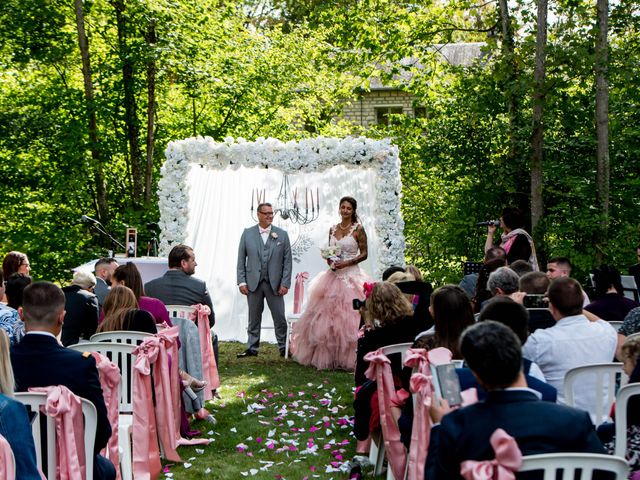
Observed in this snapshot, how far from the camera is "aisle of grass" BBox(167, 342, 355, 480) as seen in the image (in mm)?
5738

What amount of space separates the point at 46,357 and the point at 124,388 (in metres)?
1.69

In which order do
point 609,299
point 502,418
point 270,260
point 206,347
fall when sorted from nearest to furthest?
1. point 502,418
2. point 609,299
3. point 206,347
4. point 270,260

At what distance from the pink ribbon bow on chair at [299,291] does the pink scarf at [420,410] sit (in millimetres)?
6767

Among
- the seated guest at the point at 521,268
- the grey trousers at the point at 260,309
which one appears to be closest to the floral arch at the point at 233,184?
the grey trousers at the point at 260,309

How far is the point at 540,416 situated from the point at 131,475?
332 cm

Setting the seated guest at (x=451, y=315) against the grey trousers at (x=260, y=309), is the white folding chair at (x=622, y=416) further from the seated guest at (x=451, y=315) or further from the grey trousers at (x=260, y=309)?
the grey trousers at (x=260, y=309)

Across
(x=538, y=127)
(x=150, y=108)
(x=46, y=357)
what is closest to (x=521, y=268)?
(x=46, y=357)

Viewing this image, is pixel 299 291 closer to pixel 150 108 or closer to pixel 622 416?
pixel 150 108

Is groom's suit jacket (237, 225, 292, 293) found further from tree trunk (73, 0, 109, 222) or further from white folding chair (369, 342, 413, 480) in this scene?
tree trunk (73, 0, 109, 222)

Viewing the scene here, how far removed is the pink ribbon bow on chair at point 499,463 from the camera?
2516mm

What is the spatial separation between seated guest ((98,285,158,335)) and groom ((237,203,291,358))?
4.40m

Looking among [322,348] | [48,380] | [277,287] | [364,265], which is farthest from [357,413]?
[364,265]

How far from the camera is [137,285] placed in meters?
6.26

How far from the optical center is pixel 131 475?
5336 millimetres
